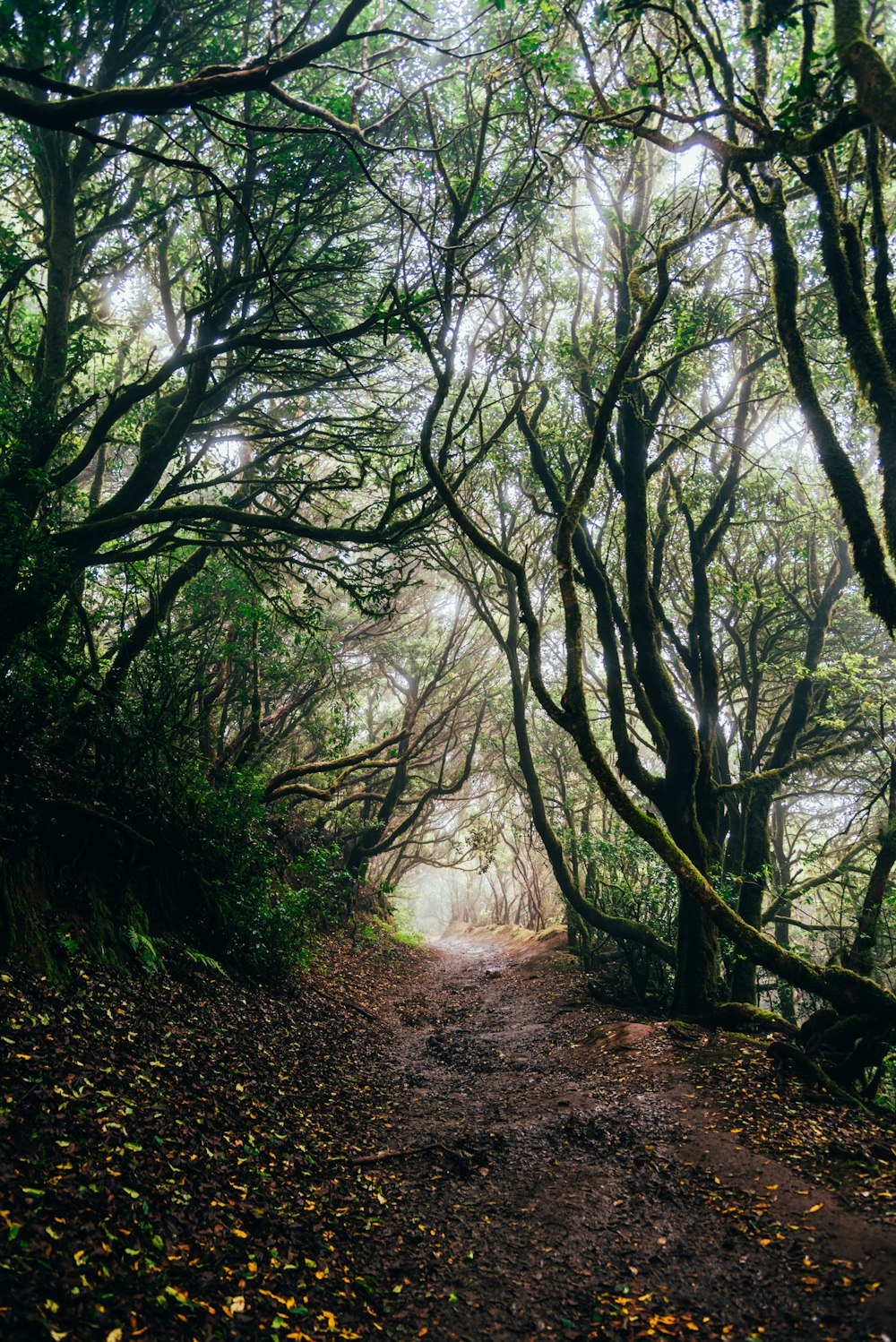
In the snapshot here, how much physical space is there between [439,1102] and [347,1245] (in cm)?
290

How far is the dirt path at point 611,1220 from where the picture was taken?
335 cm

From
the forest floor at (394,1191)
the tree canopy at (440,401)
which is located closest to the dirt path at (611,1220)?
the forest floor at (394,1191)

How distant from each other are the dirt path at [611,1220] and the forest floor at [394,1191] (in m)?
0.02

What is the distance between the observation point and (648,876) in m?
11.3

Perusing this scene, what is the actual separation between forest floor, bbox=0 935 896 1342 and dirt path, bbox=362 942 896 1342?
0.05ft

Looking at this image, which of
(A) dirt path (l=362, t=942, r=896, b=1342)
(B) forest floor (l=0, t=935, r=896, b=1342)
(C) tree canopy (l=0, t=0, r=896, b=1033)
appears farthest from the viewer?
(C) tree canopy (l=0, t=0, r=896, b=1033)

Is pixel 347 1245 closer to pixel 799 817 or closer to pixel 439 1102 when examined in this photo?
pixel 439 1102

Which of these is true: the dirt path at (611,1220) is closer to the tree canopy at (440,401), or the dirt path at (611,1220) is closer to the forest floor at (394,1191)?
the forest floor at (394,1191)

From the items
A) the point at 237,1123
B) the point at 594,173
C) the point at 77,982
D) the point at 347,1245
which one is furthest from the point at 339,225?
the point at 347,1245

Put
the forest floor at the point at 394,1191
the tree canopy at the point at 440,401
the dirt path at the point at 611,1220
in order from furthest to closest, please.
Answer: the tree canopy at the point at 440,401 → the dirt path at the point at 611,1220 → the forest floor at the point at 394,1191

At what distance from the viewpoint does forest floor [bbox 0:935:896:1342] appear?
10.2ft

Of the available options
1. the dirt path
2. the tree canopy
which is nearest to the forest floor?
the dirt path

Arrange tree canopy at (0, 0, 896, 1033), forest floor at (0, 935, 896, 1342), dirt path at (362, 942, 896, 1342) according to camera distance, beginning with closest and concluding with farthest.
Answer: forest floor at (0, 935, 896, 1342)
dirt path at (362, 942, 896, 1342)
tree canopy at (0, 0, 896, 1033)

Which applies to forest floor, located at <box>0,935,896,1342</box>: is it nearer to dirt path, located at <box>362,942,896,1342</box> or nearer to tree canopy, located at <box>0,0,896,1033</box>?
dirt path, located at <box>362,942,896,1342</box>
